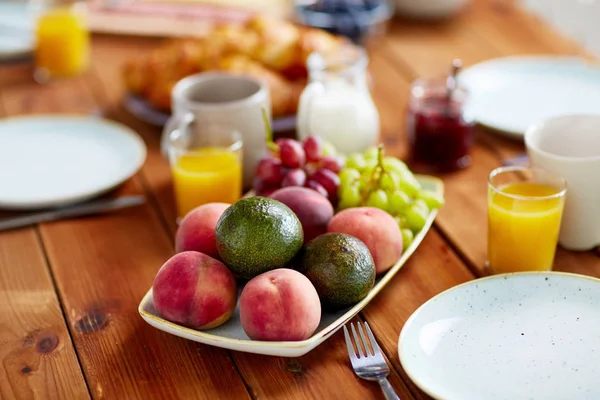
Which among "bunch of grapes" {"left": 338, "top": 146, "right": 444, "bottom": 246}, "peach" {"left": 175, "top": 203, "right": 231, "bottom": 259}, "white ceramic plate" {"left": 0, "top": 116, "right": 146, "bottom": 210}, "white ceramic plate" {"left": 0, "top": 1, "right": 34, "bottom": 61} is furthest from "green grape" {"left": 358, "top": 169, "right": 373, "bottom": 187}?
"white ceramic plate" {"left": 0, "top": 1, "right": 34, "bottom": 61}

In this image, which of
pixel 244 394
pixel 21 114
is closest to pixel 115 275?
pixel 244 394

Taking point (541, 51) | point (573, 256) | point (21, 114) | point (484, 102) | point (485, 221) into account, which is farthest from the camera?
point (541, 51)

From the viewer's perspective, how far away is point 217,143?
135 cm

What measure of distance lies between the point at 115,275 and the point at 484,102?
856mm

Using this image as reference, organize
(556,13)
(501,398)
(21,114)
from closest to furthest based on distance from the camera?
(501,398) → (21,114) → (556,13)

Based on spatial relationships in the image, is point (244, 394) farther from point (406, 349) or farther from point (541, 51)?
point (541, 51)

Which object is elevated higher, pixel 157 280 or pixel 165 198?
pixel 157 280

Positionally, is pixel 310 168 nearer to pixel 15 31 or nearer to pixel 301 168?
pixel 301 168

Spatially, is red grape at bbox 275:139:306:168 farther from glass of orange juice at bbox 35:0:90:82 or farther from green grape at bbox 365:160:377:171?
glass of orange juice at bbox 35:0:90:82

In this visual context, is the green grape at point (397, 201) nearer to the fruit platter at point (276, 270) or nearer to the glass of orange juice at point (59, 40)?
the fruit platter at point (276, 270)

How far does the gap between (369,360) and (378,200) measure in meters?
0.29

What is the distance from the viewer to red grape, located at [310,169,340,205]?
3.88ft

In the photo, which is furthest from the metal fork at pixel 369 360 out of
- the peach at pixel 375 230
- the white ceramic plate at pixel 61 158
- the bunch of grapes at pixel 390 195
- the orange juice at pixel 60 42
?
the orange juice at pixel 60 42

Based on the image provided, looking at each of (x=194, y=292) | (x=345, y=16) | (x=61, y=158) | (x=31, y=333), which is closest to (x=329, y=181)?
(x=194, y=292)
